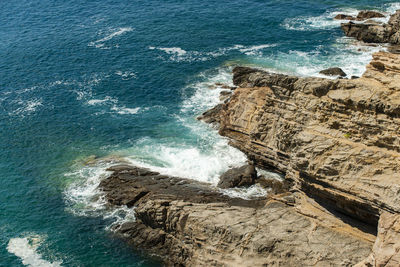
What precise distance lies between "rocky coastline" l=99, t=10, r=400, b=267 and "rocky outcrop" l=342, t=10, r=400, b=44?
151ft

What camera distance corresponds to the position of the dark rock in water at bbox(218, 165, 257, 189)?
56000 mm

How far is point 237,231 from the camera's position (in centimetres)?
4316

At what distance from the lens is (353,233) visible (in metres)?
40.6

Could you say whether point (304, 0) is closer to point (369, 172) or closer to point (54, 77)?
point (54, 77)

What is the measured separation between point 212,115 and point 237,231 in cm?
3413

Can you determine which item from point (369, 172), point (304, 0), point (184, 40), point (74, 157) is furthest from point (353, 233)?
point (304, 0)

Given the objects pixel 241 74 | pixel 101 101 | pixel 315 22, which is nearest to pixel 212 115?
pixel 241 74

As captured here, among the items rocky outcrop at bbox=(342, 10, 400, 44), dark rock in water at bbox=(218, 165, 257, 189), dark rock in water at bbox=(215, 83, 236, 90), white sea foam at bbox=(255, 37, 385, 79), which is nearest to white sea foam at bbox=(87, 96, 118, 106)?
dark rock in water at bbox=(215, 83, 236, 90)

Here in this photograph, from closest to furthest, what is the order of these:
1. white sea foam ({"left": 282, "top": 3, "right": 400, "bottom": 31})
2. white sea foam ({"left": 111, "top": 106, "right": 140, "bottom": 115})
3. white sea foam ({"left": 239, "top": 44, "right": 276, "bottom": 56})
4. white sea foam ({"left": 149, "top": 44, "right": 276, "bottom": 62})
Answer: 1. white sea foam ({"left": 111, "top": 106, "right": 140, "bottom": 115})
2. white sea foam ({"left": 239, "top": 44, "right": 276, "bottom": 56})
3. white sea foam ({"left": 149, "top": 44, "right": 276, "bottom": 62})
4. white sea foam ({"left": 282, "top": 3, "right": 400, "bottom": 31})

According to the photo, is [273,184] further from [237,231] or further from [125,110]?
[125,110]

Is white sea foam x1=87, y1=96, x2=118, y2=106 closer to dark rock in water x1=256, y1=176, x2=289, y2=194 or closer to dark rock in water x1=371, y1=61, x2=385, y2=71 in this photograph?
dark rock in water x1=256, y1=176, x2=289, y2=194

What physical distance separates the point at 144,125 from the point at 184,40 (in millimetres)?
35564

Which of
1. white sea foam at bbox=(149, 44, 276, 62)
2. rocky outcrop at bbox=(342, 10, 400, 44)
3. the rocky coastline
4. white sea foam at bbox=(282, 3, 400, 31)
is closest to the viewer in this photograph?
the rocky coastline

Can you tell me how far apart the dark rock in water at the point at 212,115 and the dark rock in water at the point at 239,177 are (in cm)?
1697
